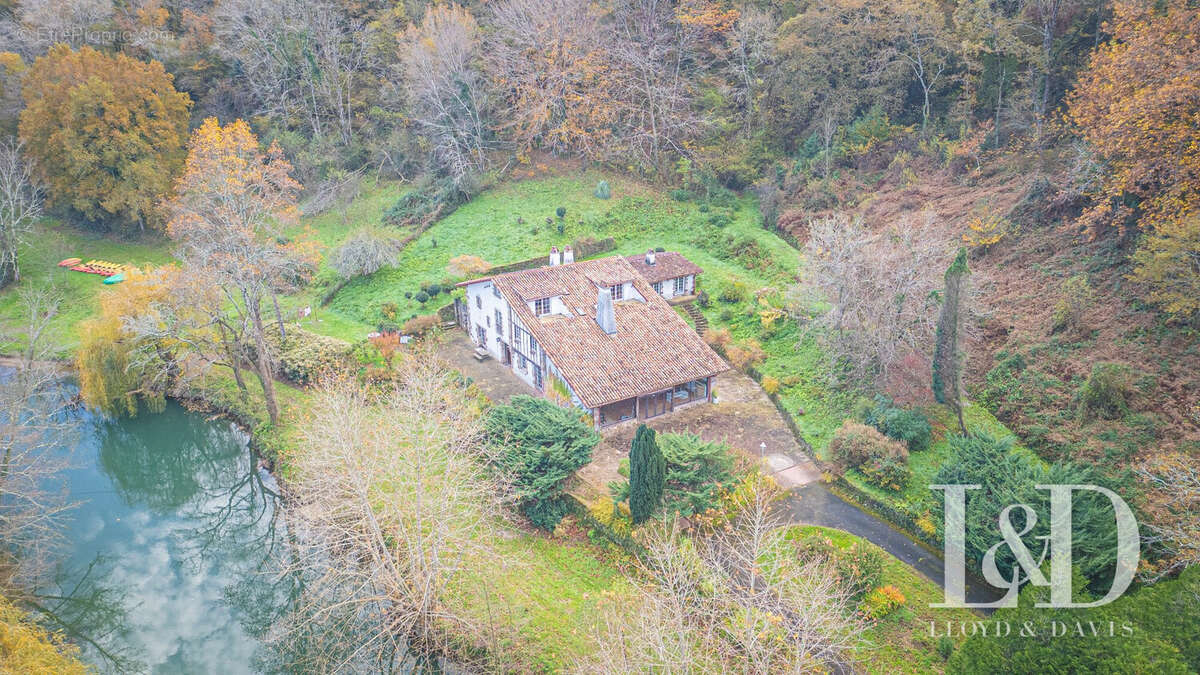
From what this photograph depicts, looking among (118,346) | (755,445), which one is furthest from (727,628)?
(118,346)

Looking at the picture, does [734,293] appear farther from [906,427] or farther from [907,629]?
[907,629]

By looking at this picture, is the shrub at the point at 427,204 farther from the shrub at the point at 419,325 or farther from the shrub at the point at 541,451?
the shrub at the point at 541,451

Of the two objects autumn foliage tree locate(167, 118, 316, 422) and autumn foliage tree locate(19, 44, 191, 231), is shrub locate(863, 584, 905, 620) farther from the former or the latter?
Answer: autumn foliage tree locate(19, 44, 191, 231)

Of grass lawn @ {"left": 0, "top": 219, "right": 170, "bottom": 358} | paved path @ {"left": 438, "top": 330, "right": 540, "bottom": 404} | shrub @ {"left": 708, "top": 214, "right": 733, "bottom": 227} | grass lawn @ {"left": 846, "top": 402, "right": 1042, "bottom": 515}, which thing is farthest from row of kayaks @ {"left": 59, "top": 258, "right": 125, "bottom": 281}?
grass lawn @ {"left": 846, "top": 402, "right": 1042, "bottom": 515}

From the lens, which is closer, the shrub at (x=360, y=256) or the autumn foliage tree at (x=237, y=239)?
the autumn foliage tree at (x=237, y=239)

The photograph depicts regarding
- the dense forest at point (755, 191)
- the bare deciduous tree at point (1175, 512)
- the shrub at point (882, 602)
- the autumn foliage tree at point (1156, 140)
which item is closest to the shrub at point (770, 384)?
the dense forest at point (755, 191)
